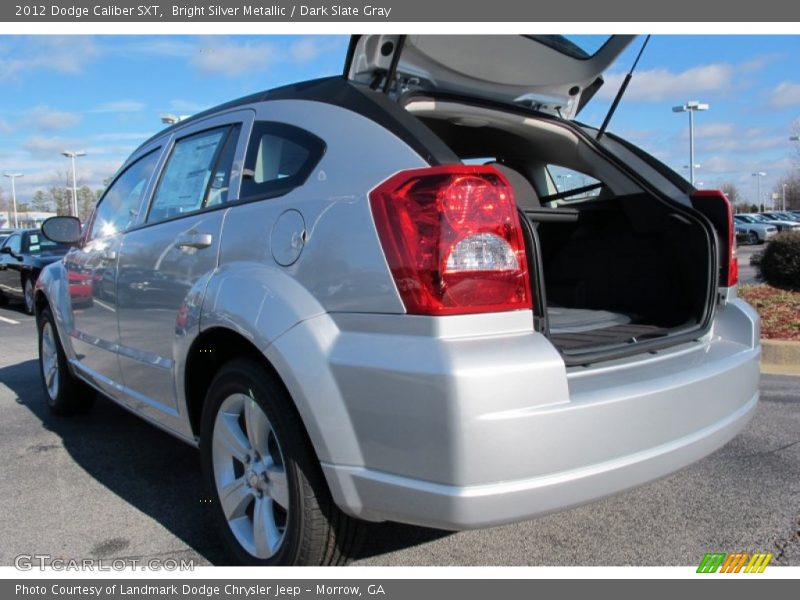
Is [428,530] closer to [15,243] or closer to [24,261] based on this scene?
[24,261]

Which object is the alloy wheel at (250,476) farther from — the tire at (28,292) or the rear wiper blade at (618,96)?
the tire at (28,292)

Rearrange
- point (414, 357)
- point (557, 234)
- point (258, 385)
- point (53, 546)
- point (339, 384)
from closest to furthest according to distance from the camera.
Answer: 1. point (414, 357)
2. point (339, 384)
3. point (258, 385)
4. point (53, 546)
5. point (557, 234)

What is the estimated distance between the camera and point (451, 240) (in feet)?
6.51

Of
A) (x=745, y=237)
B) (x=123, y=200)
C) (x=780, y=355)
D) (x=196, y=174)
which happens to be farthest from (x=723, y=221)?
(x=745, y=237)

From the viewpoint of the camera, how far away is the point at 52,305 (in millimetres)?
4672

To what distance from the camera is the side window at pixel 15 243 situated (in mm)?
13038

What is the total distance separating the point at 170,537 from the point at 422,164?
200cm

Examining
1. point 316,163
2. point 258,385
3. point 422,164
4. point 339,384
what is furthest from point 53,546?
point 422,164

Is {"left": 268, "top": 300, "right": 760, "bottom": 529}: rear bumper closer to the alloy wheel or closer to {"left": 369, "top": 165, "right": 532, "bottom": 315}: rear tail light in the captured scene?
{"left": 369, "top": 165, "right": 532, "bottom": 315}: rear tail light

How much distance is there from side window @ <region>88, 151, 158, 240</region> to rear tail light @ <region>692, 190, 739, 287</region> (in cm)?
278

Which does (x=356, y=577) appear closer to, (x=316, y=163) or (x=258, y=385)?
(x=258, y=385)

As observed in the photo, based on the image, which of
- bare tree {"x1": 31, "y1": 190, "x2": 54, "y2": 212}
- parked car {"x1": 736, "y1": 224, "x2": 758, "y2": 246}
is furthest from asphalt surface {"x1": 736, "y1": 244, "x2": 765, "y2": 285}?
bare tree {"x1": 31, "y1": 190, "x2": 54, "y2": 212}

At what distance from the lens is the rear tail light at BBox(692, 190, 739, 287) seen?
296 centimetres

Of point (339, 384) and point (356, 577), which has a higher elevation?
point (339, 384)
